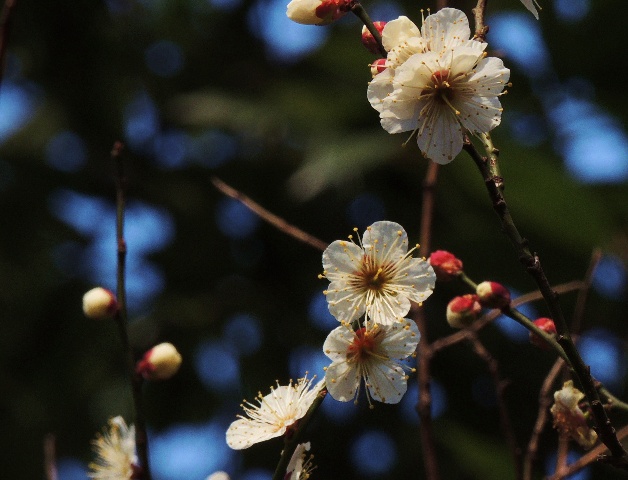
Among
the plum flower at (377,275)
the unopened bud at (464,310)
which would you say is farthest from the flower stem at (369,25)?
the unopened bud at (464,310)

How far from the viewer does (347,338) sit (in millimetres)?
967

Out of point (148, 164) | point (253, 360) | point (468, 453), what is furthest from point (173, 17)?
point (468, 453)

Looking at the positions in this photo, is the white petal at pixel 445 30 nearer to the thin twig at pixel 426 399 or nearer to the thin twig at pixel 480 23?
the thin twig at pixel 480 23

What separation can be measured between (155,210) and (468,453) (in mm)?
1892

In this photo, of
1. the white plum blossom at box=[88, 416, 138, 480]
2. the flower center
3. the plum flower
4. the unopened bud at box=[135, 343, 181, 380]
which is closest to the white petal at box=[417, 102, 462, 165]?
the plum flower

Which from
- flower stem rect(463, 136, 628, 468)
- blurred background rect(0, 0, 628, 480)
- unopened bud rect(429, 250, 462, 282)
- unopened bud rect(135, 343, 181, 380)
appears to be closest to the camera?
flower stem rect(463, 136, 628, 468)

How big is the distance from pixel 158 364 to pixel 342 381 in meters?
0.34

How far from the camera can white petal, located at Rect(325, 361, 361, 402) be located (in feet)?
3.17

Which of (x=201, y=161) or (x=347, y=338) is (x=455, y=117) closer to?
(x=347, y=338)

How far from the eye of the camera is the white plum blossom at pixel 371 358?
3.18 feet

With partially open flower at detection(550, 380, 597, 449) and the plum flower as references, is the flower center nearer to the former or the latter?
the plum flower

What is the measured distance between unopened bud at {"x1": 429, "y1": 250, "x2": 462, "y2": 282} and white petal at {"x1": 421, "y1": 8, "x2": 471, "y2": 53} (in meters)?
0.24

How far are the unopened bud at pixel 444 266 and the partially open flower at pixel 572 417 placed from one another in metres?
0.18

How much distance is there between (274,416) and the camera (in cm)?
109
